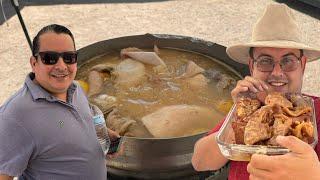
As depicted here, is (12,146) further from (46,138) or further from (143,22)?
(143,22)

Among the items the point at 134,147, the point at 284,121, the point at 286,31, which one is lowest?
the point at 134,147

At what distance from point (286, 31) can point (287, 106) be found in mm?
712

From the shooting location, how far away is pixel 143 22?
24.6 ft

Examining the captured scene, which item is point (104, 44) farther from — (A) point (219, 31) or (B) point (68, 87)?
(A) point (219, 31)

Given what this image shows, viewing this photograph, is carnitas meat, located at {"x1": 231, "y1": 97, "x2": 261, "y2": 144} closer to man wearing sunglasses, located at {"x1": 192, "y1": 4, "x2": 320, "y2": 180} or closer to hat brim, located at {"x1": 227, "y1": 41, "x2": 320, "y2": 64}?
man wearing sunglasses, located at {"x1": 192, "y1": 4, "x2": 320, "y2": 180}

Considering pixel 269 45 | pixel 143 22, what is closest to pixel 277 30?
pixel 269 45

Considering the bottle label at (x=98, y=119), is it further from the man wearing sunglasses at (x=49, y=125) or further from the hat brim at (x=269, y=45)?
the hat brim at (x=269, y=45)

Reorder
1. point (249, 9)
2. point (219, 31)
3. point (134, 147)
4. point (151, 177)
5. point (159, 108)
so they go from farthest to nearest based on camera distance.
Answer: point (249, 9) → point (219, 31) → point (159, 108) → point (151, 177) → point (134, 147)

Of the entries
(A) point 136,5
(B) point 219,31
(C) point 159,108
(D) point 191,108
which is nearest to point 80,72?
(C) point 159,108

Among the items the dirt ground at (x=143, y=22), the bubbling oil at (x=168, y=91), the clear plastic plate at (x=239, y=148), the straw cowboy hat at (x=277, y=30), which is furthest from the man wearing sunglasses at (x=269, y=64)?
the dirt ground at (x=143, y=22)

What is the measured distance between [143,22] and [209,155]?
581cm

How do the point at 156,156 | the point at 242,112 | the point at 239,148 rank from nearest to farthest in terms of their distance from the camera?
1. the point at 239,148
2. the point at 242,112
3. the point at 156,156

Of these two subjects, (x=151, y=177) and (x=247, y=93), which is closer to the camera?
(x=247, y=93)

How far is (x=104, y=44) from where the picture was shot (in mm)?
4383
